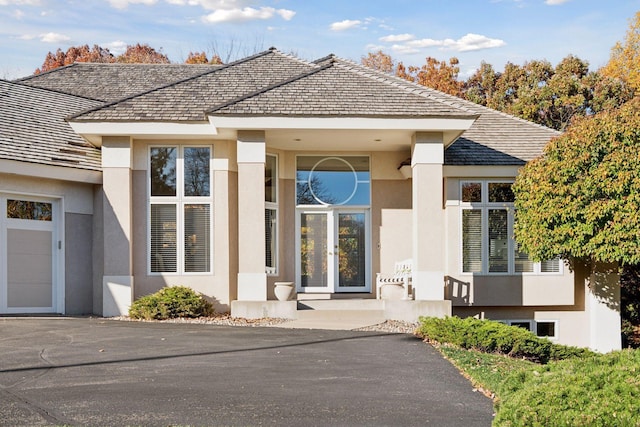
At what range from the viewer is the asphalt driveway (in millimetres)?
7781

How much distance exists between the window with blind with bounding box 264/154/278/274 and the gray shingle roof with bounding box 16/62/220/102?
513cm

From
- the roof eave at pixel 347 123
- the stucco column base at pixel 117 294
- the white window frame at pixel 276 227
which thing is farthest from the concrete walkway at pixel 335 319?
the roof eave at pixel 347 123

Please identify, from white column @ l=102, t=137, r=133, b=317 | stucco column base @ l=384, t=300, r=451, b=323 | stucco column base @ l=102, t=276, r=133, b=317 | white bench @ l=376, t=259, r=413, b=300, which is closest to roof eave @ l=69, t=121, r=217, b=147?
white column @ l=102, t=137, r=133, b=317

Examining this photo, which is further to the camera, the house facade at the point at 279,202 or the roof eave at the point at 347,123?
the house facade at the point at 279,202

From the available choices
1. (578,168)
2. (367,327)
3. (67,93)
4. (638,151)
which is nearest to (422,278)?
(367,327)

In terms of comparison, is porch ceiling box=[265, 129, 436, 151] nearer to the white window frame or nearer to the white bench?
the white window frame

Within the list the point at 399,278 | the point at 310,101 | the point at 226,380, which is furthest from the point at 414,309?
the point at 226,380

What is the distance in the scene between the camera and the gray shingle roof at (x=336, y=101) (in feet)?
54.1

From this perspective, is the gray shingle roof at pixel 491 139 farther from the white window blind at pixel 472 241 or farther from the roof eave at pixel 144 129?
the roof eave at pixel 144 129

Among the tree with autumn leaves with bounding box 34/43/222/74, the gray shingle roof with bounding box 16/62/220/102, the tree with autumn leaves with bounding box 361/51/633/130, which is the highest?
the tree with autumn leaves with bounding box 34/43/222/74

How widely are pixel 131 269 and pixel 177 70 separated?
9581 millimetres

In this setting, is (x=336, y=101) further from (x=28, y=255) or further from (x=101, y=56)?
(x=101, y=56)

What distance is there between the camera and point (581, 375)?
247 inches

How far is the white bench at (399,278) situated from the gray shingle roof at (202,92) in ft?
18.5
